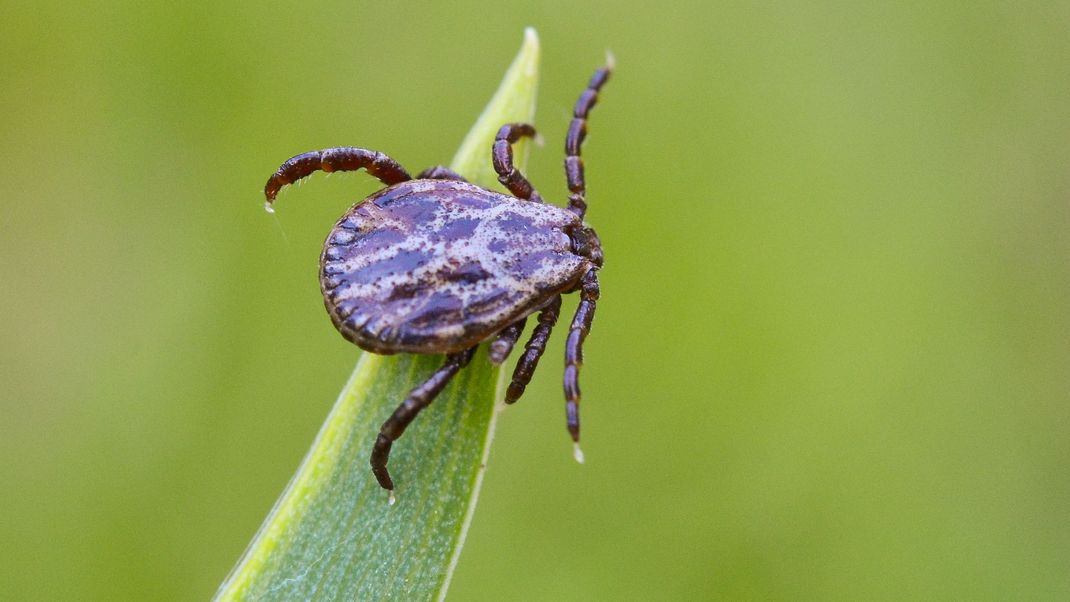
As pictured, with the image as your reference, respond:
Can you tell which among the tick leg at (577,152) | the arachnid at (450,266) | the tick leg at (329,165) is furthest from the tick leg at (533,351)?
the tick leg at (329,165)

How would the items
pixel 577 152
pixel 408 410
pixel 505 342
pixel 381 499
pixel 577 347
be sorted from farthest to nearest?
1. pixel 577 152
2. pixel 577 347
3. pixel 505 342
4. pixel 408 410
5. pixel 381 499

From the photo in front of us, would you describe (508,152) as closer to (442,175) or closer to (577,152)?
(442,175)

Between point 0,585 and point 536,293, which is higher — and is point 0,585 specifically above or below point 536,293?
below

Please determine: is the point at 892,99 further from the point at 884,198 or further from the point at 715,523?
the point at 715,523

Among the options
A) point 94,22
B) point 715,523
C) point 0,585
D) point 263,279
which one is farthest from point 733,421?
point 94,22

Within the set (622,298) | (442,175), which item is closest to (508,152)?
(442,175)

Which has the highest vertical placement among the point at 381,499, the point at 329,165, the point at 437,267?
the point at 329,165

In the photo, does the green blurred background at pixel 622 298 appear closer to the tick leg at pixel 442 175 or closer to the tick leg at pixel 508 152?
the tick leg at pixel 442 175

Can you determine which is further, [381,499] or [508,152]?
[508,152]
